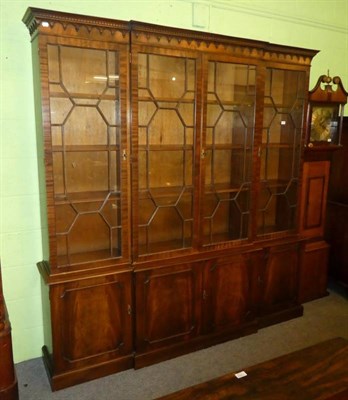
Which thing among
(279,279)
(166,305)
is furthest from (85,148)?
(279,279)

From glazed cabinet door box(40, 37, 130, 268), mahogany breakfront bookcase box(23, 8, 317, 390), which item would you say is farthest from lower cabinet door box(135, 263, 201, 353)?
glazed cabinet door box(40, 37, 130, 268)

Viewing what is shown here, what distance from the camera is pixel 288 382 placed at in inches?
68.8

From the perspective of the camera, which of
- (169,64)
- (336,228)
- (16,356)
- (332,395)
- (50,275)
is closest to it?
(332,395)

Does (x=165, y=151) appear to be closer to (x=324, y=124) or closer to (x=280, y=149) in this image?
(x=280, y=149)

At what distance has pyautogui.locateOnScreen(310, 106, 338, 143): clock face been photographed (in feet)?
10.9

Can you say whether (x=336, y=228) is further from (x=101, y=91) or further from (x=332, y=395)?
(x=101, y=91)

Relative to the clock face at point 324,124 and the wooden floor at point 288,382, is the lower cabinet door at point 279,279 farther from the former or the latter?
the wooden floor at point 288,382

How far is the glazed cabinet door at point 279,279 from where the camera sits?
308 cm

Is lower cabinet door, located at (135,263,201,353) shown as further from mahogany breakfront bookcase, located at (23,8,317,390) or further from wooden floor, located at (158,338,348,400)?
wooden floor, located at (158,338,348,400)

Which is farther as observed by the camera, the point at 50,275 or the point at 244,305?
the point at 244,305

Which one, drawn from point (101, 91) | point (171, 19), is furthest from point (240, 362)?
point (171, 19)

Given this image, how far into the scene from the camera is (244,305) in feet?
9.74

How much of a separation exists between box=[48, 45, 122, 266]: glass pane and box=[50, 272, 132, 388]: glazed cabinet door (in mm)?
183

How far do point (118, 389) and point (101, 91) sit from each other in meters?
1.90
